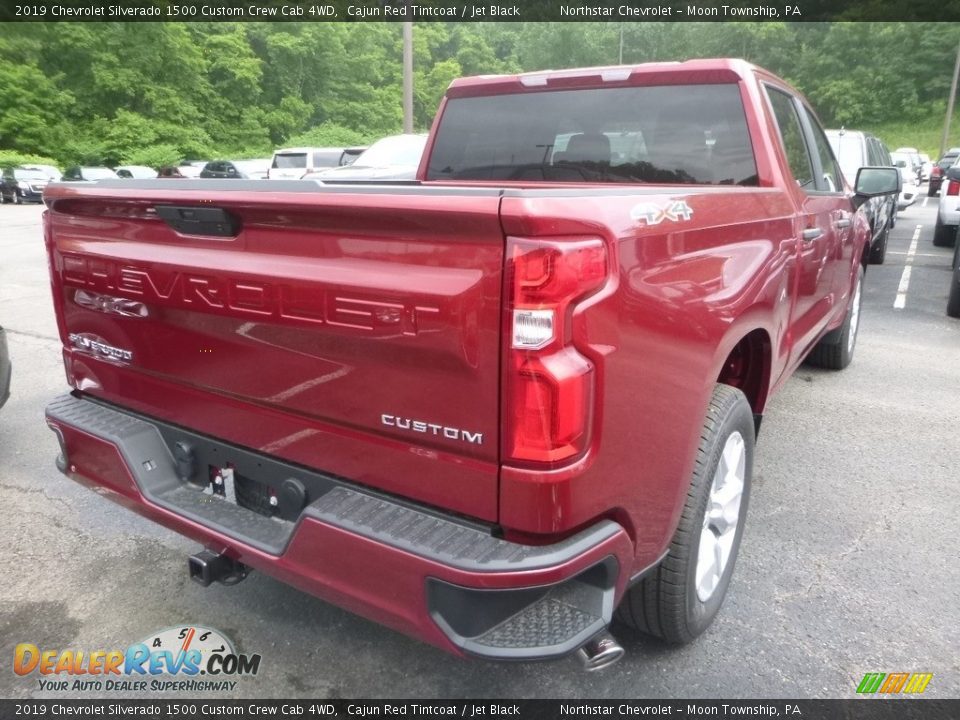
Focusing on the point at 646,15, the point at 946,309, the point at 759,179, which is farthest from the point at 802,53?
the point at 759,179

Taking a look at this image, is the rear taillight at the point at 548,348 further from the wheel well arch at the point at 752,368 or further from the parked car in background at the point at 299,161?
the parked car in background at the point at 299,161

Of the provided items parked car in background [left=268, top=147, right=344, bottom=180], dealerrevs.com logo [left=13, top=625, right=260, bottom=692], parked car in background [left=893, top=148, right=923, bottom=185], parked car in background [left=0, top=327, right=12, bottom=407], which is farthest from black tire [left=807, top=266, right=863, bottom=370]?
parked car in background [left=893, top=148, right=923, bottom=185]

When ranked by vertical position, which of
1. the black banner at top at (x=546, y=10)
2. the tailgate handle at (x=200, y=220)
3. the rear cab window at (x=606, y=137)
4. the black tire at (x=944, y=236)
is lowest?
the black tire at (x=944, y=236)

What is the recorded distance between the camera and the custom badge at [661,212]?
72.4 inches

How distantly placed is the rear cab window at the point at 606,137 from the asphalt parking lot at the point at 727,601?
166cm

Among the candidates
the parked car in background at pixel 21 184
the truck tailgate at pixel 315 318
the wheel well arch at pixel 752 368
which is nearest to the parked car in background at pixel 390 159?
the wheel well arch at pixel 752 368

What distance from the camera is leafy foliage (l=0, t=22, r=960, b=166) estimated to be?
133 feet

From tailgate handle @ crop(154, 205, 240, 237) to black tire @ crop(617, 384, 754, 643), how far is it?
1.53 metres

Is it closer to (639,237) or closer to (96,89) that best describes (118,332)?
(639,237)

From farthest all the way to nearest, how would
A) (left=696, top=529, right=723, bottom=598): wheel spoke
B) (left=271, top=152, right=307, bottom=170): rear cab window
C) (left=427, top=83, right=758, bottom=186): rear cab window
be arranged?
(left=271, top=152, right=307, bottom=170): rear cab window
(left=427, top=83, right=758, bottom=186): rear cab window
(left=696, top=529, right=723, bottom=598): wheel spoke

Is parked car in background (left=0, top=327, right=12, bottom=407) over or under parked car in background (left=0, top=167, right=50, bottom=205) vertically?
over

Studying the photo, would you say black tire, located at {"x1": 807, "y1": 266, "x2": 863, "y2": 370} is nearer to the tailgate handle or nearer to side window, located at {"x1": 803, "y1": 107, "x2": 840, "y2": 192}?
side window, located at {"x1": 803, "y1": 107, "x2": 840, "y2": 192}

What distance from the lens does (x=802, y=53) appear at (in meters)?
64.6

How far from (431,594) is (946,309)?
8345 mm
